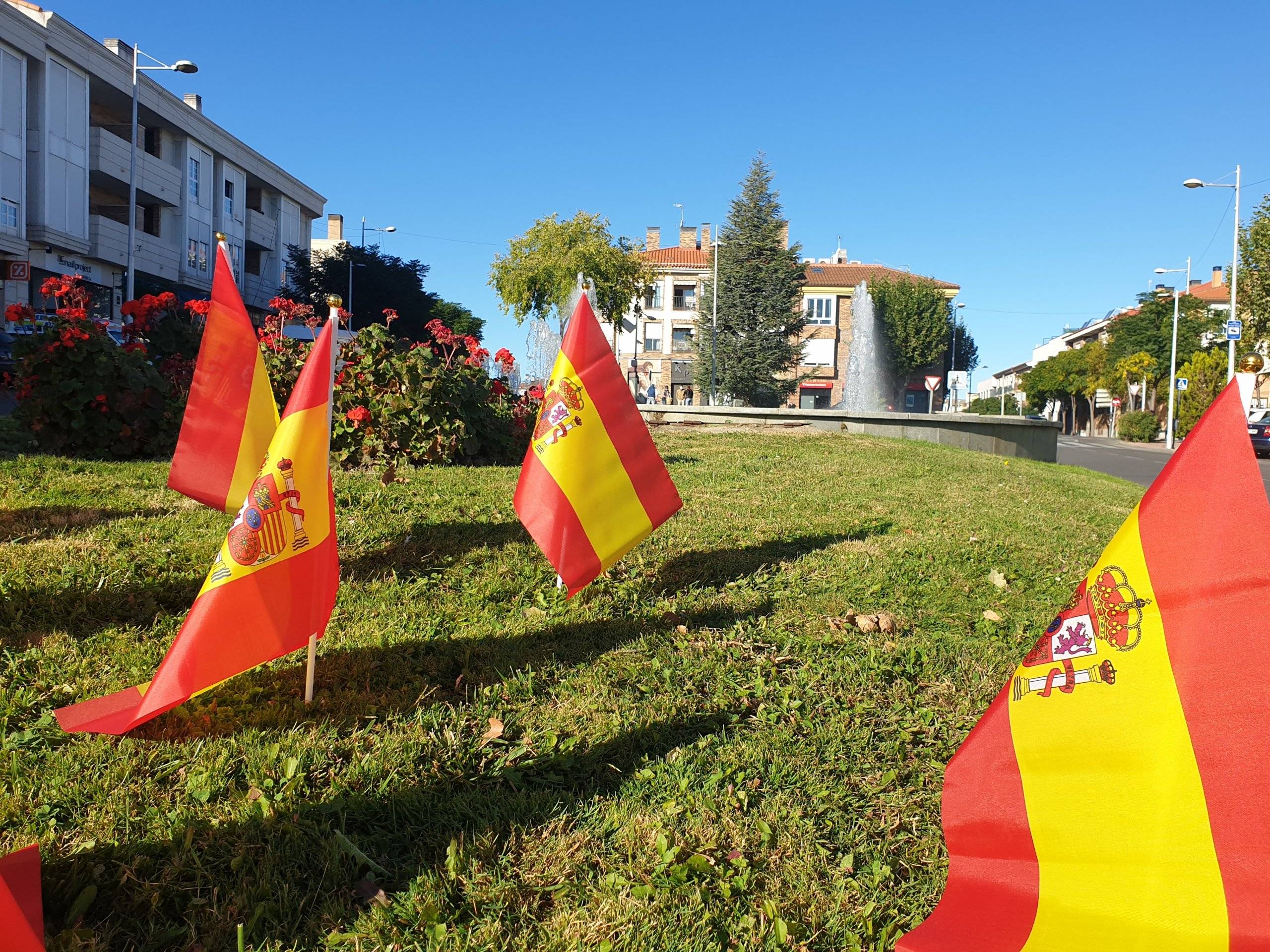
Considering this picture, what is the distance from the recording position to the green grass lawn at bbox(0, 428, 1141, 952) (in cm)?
230

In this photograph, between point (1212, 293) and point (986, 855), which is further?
point (1212, 293)

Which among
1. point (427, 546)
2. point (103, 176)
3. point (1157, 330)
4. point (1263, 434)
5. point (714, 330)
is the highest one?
point (103, 176)

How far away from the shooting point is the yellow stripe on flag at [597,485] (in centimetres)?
457

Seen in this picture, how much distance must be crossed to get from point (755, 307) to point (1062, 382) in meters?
41.5

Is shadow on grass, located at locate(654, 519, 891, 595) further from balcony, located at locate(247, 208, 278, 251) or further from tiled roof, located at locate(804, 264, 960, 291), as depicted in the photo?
tiled roof, located at locate(804, 264, 960, 291)

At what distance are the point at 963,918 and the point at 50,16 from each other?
124 ft

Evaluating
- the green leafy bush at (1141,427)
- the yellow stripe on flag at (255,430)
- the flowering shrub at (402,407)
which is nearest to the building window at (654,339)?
the green leafy bush at (1141,427)

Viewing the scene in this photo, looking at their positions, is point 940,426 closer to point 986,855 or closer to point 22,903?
point 986,855

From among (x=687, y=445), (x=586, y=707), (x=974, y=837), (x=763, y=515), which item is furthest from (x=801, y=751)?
(x=687, y=445)

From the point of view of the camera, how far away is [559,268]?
42.6 meters

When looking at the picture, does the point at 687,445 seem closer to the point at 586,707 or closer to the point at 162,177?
the point at 586,707

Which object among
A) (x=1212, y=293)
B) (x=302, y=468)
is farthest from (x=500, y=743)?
(x=1212, y=293)

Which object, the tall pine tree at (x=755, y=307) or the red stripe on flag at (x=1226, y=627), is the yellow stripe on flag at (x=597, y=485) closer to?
the red stripe on flag at (x=1226, y=627)

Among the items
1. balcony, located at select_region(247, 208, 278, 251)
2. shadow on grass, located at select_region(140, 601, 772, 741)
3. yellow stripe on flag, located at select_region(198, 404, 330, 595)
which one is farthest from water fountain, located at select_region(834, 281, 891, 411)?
balcony, located at select_region(247, 208, 278, 251)
